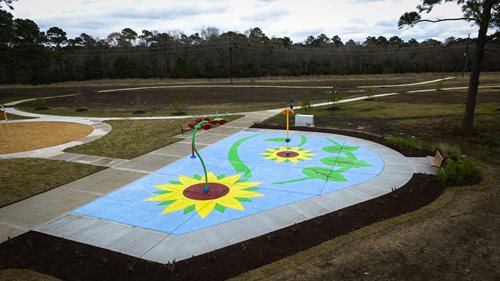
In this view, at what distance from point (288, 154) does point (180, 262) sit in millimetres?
8132

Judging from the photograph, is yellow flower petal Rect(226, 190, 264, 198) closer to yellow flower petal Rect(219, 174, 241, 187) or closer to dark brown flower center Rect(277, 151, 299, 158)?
yellow flower petal Rect(219, 174, 241, 187)

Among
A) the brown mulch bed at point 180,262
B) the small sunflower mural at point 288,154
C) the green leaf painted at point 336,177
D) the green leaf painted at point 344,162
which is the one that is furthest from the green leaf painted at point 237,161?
the brown mulch bed at point 180,262

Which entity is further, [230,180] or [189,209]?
[230,180]

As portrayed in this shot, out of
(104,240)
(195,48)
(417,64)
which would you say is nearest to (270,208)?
(104,240)

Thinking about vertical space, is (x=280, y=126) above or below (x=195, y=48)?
below

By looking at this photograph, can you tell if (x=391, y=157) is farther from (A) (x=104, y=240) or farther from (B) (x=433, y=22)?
(A) (x=104, y=240)

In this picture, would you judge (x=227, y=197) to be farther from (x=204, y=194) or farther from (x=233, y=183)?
(x=233, y=183)

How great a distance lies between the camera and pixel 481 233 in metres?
7.34

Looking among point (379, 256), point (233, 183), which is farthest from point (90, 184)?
point (379, 256)

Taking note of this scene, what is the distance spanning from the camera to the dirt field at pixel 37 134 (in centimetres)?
1650

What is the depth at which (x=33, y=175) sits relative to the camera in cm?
1178

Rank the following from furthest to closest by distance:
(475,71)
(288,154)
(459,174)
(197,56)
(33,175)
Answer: (197,56)
(475,71)
(288,154)
(33,175)
(459,174)

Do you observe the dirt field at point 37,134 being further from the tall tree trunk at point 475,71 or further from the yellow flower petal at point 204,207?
the tall tree trunk at point 475,71

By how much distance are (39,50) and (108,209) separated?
61.1 metres
